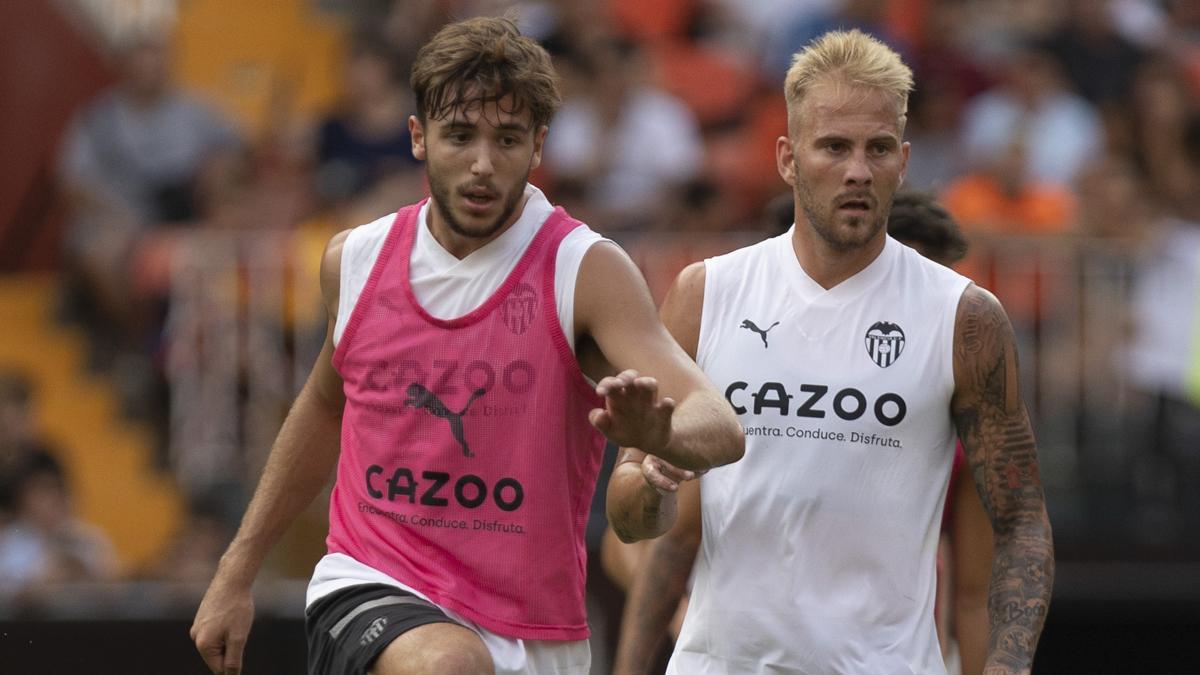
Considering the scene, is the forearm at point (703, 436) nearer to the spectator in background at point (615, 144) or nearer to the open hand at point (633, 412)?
the open hand at point (633, 412)

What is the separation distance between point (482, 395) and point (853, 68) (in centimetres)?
123

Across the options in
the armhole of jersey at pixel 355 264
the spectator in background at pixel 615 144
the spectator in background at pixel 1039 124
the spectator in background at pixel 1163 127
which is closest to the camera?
the armhole of jersey at pixel 355 264

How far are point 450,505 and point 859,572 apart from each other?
3.32ft

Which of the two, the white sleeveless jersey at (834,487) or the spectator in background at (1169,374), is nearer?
the white sleeveless jersey at (834,487)

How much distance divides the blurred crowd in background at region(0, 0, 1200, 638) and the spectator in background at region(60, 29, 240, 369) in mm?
18

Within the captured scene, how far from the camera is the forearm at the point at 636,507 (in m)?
4.66

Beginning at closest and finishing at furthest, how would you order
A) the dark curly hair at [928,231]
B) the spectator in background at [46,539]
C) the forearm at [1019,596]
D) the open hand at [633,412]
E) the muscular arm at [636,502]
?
1. the open hand at [633,412]
2. the muscular arm at [636,502]
3. the forearm at [1019,596]
4. the dark curly hair at [928,231]
5. the spectator in background at [46,539]

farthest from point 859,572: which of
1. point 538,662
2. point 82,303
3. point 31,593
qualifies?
point 82,303

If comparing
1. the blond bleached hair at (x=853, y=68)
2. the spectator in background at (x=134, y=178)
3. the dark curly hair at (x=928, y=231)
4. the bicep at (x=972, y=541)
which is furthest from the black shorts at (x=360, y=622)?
the spectator in background at (x=134, y=178)

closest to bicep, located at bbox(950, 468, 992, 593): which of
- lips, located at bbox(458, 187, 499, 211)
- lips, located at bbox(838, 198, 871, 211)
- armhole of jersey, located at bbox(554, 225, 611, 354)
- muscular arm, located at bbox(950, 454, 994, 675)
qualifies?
muscular arm, located at bbox(950, 454, 994, 675)

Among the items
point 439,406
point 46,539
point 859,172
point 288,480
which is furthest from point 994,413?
point 46,539

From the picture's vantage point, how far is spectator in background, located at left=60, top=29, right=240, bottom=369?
11742 millimetres

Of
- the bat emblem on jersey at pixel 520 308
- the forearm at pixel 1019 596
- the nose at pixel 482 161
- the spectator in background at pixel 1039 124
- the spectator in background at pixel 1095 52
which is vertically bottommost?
the forearm at pixel 1019 596

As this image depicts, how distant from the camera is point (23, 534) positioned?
35.0 feet
